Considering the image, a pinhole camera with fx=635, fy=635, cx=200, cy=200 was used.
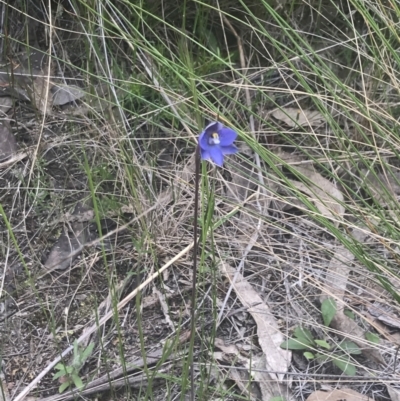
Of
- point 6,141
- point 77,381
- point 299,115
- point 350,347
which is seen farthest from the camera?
point 299,115

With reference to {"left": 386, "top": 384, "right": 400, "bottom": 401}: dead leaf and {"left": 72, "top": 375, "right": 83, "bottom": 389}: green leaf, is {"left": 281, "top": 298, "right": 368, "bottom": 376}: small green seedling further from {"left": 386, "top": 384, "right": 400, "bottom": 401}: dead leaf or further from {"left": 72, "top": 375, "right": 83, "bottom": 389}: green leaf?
{"left": 72, "top": 375, "right": 83, "bottom": 389}: green leaf

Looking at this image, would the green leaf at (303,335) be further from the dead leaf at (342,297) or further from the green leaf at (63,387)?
the green leaf at (63,387)

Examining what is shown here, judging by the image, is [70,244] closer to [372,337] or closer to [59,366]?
[59,366]

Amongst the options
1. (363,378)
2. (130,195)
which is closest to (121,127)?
(130,195)

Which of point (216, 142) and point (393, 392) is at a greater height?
point (216, 142)

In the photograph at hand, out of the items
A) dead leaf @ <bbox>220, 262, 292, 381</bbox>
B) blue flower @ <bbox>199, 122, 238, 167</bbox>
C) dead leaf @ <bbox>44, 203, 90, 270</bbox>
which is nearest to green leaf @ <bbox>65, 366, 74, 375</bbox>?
dead leaf @ <bbox>44, 203, 90, 270</bbox>

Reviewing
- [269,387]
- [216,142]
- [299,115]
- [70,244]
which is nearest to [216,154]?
[216,142]
